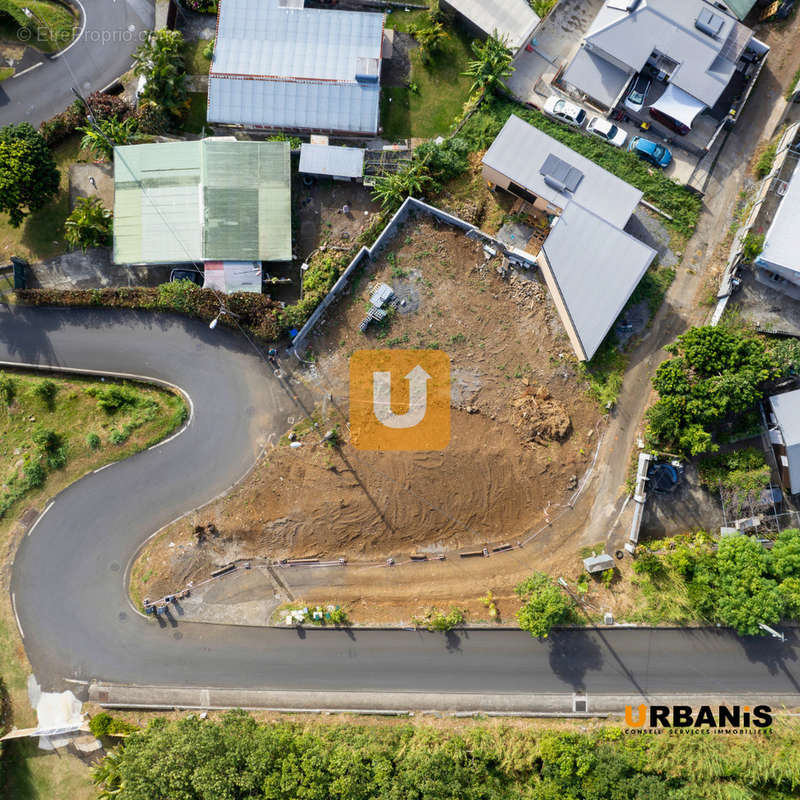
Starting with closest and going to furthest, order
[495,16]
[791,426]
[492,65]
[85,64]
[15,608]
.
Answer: [791,426] → [15,608] → [492,65] → [495,16] → [85,64]

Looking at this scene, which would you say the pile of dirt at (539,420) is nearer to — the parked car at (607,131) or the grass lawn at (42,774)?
Answer: the parked car at (607,131)

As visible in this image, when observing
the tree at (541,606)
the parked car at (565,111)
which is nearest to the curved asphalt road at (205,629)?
the tree at (541,606)

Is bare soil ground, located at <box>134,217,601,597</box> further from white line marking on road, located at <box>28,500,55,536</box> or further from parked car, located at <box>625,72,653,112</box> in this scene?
parked car, located at <box>625,72,653,112</box>

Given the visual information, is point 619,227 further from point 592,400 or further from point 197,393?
point 197,393

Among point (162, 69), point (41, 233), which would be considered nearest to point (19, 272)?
point (41, 233)

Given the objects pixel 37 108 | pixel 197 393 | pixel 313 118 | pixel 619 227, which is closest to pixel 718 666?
pixel 619 227

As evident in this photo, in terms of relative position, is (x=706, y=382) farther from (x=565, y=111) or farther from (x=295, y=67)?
(x=295, y=67)
